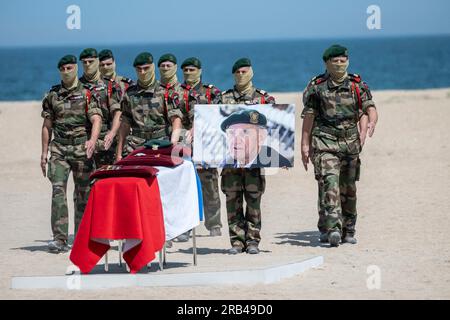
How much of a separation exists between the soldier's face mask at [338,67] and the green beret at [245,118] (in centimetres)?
117

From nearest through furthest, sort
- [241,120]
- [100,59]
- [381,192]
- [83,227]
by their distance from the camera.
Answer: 1. [83,227]
2. [241,120]
3. [100,59]
4. [381,192]

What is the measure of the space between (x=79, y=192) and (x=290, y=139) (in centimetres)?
265

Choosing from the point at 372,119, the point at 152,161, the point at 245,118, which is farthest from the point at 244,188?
A: the point at 152,161

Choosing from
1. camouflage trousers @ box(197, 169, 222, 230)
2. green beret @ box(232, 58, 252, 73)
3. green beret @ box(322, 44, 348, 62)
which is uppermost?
green beret @ box(322, 44, 348, 62)

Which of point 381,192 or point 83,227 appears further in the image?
point 381,192

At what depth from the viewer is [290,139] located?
45.1 ft

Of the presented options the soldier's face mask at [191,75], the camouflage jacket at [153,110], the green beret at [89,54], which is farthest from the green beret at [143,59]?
the soldier's face mask at [191,75]

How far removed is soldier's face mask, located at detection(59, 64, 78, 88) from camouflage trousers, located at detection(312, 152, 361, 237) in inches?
111

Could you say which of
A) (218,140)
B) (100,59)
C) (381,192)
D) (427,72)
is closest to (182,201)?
(218,140)

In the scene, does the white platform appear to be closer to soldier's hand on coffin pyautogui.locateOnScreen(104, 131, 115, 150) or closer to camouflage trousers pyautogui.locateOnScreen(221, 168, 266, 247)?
camouflage trousers pyautogui.locateOnScreen(221, 168, 266, 247)

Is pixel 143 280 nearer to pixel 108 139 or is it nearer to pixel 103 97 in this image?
pixel 108 139

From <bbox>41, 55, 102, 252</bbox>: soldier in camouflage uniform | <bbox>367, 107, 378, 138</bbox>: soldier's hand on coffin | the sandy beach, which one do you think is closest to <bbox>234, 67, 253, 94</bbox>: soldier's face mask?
<bbox>367, 107, 378, 138</bbox>: soldier's hand on coffin

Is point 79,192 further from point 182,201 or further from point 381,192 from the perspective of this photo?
point 381,192

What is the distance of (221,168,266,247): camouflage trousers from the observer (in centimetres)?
1396
